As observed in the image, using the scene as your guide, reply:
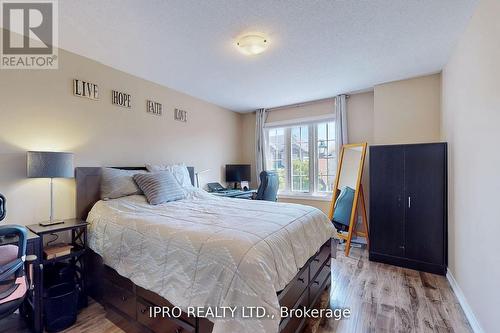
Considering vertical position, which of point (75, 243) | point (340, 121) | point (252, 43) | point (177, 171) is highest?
point (252, 43)

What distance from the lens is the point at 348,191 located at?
3740 mm

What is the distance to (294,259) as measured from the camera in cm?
157

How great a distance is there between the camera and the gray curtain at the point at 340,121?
12.8 feet

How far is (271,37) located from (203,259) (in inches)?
79.8

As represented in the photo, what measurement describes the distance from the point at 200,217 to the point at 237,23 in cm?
169

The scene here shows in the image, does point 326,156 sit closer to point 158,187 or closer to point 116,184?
point 158,187

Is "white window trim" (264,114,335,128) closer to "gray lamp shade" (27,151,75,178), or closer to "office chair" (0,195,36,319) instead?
"gray lamp shade" (27,151,75,178)

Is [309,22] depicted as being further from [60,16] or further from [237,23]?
[60,16]

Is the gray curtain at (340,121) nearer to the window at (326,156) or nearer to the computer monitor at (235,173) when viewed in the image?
the window at (326,156)

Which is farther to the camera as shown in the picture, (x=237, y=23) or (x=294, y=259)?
(x=237, y=23)

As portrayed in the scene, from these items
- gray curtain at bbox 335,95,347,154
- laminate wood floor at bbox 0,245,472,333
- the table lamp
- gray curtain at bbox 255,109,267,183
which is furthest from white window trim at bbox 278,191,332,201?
the table lamp

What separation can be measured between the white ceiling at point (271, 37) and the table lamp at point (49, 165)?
114 centimetres

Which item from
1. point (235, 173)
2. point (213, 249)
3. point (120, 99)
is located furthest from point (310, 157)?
point (213, 249)

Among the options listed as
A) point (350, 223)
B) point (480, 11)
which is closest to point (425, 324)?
point (350, 223)
